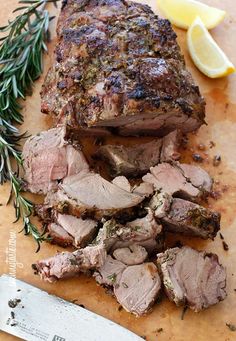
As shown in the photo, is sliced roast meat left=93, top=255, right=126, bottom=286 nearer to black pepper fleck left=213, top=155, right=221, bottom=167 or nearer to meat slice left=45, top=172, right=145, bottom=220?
meat slice left=45, top=172, right=145, bottom=220

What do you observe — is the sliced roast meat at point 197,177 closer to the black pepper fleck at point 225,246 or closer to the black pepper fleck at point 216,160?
the black pepper fleck at point 216,160

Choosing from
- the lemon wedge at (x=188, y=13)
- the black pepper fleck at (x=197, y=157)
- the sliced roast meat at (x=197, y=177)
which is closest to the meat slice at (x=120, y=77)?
the black pepper fleck at (x=197, y=157)

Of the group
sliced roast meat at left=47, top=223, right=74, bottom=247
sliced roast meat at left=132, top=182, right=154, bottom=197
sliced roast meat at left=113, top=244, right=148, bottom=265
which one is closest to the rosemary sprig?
sliced roast meat at left=47, top=223, right=74, bottom=247

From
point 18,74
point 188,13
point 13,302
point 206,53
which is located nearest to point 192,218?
point 13,302

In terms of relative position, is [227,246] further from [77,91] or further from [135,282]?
[77,91]

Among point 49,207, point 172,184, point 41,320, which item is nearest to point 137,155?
point 172,184

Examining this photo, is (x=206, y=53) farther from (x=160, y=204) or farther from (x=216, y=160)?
(x=160, y=204)

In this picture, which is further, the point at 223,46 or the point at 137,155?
the point at 223,46
